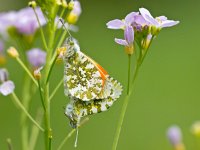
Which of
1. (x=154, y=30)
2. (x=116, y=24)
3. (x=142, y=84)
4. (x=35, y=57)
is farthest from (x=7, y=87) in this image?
(x=142, y=84)

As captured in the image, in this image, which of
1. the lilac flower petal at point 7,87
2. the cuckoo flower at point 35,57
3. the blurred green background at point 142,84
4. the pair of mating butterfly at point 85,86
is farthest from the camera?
the blurred green background at point 142,84

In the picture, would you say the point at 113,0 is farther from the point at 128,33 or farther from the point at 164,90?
the point at 128,33

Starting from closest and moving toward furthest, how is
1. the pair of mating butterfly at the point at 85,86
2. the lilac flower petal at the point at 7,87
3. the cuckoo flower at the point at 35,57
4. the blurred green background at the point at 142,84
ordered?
the pair of mating butterfly at the point at 85,86, the lilac flower petal at the point at 7,87, the cuckoo flower at the point at 35,57, the blurred green background at the point at 142,84

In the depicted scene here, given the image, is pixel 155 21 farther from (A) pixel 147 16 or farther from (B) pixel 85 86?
(B) pixel 85 86

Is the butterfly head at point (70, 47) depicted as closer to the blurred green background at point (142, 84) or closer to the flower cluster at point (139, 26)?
the flower cluster at point (139, 26)

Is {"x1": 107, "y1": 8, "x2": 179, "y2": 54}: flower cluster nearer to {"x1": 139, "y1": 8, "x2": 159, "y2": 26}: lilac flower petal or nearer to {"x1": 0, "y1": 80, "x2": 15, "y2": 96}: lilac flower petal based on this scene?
{"x1": 139, "y1": 8, "x2": 159, "y2": 26}: lilac flower petal

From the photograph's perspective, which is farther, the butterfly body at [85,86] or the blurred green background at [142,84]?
the blurred green background at [142,84]

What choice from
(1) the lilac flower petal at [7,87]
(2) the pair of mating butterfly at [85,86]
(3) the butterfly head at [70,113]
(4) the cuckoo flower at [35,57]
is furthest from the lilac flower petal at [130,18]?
(4) the cuckoo flower at [35,57]

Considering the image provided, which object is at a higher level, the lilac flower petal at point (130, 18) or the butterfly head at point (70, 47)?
the lilac flower petal at point (130, 18)
